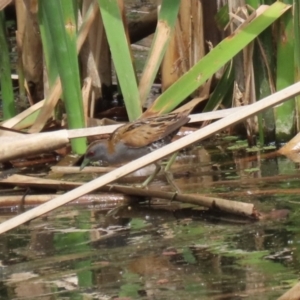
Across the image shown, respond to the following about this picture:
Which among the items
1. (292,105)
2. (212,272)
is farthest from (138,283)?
(292,105)

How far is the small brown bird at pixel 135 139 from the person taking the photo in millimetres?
5523

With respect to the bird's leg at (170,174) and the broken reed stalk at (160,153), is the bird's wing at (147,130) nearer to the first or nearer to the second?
the bird's leg at (170,174)

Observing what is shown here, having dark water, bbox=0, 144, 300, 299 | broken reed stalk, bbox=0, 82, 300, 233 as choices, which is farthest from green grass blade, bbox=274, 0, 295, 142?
broken reed stalk, bbox=0, 82, 300, 233

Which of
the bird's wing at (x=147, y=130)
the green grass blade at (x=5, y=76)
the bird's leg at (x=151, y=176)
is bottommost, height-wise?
the bird's leg at (x=151, y=176)

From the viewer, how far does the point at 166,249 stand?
4.08 m

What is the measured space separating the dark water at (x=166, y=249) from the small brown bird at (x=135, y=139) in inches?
12.6

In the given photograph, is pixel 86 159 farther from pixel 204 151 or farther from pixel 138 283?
pixel 138 283

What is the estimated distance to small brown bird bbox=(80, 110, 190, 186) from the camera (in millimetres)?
5523

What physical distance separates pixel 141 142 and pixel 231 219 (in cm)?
139

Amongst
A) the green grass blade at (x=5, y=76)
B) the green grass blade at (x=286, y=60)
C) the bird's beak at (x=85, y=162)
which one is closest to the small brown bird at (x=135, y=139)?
the bird's beak at (x=85, y=162)

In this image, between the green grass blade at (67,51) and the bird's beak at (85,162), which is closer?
the green grass blade at (67,51)

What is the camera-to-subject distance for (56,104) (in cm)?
682

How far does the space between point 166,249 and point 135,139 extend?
171 cm

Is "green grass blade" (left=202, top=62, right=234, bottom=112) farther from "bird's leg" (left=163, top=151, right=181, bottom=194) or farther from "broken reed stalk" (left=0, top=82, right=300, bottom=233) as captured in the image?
"broken reed stalk" (left=0, top=82, right=300, bottom=233)
